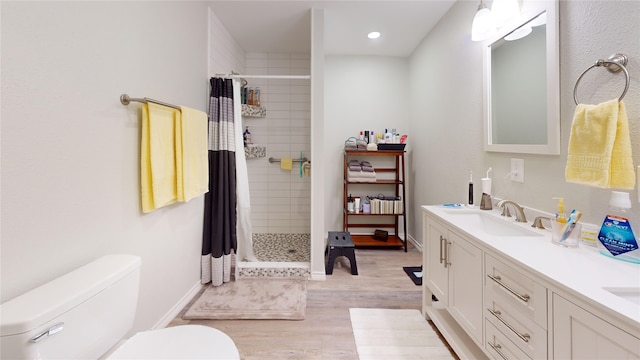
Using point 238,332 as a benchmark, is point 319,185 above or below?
above

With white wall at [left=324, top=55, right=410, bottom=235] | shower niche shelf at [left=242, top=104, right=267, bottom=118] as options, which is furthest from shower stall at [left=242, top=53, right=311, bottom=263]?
white wall at [left=324, top=55, right=410, bottom=235]

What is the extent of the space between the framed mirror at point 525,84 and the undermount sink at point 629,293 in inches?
30.7

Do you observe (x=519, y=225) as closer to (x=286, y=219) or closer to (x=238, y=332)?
(x=238, y=332)

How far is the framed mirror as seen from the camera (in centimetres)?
137

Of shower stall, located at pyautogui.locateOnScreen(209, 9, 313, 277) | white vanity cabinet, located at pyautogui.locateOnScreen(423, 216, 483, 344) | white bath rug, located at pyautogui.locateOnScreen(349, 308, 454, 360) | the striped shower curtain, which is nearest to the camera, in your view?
white vanity cabinet, located at pyautogui.locateOnScreen(423, 216, 483, 344)

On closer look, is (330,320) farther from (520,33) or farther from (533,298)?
(520,33)

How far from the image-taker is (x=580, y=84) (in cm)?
124

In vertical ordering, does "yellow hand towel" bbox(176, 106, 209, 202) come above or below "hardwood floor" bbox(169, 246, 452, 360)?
above

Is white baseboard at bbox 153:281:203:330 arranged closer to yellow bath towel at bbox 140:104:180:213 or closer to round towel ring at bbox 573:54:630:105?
yellow bath towel at bbox 140:104:180:213

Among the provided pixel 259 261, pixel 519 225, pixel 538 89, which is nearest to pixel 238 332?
pixel 259 261

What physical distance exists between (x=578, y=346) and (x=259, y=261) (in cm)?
242

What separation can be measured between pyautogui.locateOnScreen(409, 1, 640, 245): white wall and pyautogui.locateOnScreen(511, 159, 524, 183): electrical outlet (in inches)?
1.3

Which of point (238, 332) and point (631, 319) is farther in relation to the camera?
point (238, 332)

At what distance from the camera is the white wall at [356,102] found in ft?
11.9
